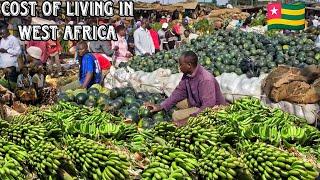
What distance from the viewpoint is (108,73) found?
11156 millimetres

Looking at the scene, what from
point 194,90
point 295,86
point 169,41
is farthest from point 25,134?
point 169,41

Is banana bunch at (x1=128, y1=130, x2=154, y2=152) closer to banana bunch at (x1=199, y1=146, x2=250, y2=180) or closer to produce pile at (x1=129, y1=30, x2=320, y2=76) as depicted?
banana bunch at (x1=199, y1=146, x2=250, y2=180)

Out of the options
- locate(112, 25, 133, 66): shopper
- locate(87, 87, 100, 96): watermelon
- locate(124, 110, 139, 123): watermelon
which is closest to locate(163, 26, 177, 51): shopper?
locate(112, 25, 133, 66): shopper

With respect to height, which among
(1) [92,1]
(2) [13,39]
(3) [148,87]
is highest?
(1) [92,1]

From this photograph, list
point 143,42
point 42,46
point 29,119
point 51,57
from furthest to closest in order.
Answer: point 51,57
point 42,46
point 143,42
point 29,119

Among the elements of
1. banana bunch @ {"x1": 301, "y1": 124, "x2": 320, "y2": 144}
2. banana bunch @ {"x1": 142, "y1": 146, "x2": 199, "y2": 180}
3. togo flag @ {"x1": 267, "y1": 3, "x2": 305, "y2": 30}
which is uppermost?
togo flag @ {"x1": 267, "y1": 3, "x2": 305, "y2": 30}

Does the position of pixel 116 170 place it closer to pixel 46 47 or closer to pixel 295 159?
pixel 295 159

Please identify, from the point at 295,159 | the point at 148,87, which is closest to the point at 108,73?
the point at 148,87

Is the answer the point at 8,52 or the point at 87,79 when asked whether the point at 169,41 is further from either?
the point at 87,79

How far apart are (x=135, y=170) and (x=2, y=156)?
906mm

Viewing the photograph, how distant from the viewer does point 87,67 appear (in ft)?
26.7

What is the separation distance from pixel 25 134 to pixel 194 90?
8.57 ft

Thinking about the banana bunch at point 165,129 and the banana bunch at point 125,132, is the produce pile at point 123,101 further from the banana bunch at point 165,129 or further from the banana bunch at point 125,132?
the banana bunch at point 165,129

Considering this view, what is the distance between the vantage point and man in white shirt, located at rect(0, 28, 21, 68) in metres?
10.8
